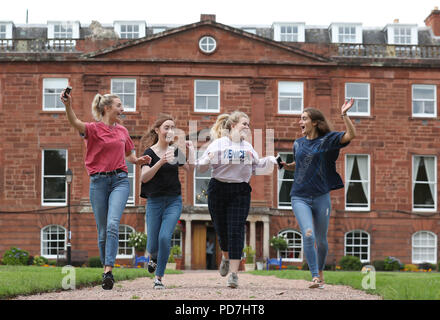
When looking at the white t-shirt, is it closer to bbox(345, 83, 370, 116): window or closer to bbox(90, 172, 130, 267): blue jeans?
bbox(90, 172, 130, 267): blue jeans

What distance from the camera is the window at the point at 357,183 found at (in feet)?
99.6

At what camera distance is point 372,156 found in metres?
30.3

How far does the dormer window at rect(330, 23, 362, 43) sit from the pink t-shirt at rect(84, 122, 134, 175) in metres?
Answer: 26.3

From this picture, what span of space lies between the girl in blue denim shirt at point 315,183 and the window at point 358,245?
21.5 meters

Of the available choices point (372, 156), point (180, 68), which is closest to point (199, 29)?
point (180, 68)

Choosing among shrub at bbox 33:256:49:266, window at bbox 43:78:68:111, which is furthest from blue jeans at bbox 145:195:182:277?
window at bbox 43:78:68:111

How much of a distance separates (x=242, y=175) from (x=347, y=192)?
22223 millimetres

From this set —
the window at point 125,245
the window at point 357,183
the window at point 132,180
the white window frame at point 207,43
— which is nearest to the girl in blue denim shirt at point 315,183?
the window at point 125,245

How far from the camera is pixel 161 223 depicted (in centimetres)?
864

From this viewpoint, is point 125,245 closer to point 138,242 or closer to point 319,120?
point 138,242

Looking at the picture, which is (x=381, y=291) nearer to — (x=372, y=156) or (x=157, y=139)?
(x=157, y=139)

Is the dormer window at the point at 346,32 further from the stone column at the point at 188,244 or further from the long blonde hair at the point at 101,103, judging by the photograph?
the long blonde hair at the point at 101,103

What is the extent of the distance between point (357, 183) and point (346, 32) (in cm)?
773

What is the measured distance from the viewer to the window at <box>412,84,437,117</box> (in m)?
31.1
